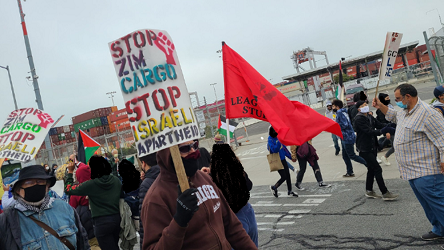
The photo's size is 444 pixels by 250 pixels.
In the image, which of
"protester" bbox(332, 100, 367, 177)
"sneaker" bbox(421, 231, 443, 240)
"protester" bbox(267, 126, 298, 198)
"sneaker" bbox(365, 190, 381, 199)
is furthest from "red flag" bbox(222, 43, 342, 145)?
"protester" bbox(332, 100, 367, 177)

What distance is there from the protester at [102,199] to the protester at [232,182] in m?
1.97

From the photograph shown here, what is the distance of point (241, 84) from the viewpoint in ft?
14.4

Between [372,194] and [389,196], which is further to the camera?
[372,194]

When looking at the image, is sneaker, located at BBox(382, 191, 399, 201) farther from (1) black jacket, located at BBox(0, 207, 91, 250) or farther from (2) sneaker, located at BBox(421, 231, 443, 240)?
(1) black jacket, located at BBox(0, 207, 91, 250)

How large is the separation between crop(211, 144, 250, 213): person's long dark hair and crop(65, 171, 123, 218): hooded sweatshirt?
1988 mm

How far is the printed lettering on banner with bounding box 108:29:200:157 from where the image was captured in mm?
2293

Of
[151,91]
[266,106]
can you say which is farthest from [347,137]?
[151,91]

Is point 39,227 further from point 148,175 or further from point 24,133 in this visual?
point 24,133

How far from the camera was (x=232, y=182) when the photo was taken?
349 centimetres

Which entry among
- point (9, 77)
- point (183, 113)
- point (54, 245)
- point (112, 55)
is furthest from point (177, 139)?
point (9, 77)

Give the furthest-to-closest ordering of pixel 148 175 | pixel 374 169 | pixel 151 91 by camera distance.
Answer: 1. pixel 374 169
2. pixel 148 175
3. pixel 151 91

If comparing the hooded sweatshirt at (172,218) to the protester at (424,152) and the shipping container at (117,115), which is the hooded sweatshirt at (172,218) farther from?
the shipping container at (117,115)

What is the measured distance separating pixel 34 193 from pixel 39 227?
307mm

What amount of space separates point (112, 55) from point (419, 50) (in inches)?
2722
